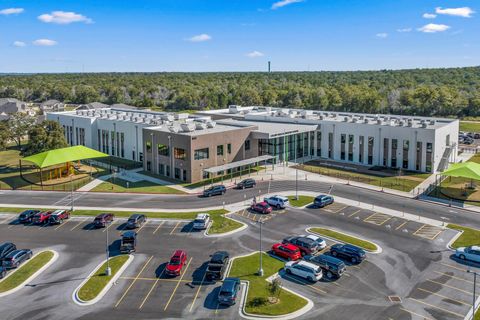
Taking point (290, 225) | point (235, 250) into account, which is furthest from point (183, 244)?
point (290, 225)

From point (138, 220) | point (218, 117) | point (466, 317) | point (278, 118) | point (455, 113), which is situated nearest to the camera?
point (466, 317)

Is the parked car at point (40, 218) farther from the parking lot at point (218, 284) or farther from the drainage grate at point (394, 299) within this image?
the drainage grate at point (394, 299)

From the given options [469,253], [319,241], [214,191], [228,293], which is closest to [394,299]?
[319,241]

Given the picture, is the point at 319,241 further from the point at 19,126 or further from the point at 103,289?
the point at 19,126

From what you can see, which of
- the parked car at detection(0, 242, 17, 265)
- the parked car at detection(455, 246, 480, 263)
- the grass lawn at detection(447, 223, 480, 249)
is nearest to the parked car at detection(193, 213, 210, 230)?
the parked car at detection(0, 242, 17, 265)

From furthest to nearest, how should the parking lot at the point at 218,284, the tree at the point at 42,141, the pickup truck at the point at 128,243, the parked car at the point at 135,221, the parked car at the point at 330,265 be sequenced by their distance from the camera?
the tree at the point at 42,141, the parked car at the point at 135,221, the pickup truck at the point at 128,243, the parked car at the point at 330,265, the parking lot at the point at 218,284

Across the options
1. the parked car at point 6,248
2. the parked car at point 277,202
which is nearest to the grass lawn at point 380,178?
the parked car at point 277,202

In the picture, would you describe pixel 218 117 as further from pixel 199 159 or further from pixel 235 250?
pixel 235 250
